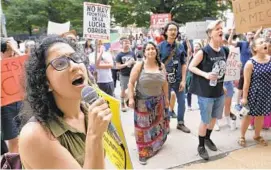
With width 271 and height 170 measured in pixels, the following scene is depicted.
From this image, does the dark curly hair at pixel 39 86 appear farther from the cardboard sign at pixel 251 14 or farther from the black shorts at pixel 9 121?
the cardboard sign at pixel 251 14

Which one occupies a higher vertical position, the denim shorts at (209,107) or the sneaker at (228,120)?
the denim shorts at (209,107)

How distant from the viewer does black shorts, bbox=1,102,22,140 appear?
3691 millimetres

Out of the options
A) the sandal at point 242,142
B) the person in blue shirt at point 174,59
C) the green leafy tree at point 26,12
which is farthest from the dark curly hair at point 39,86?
the green leafy tree at point 26,12

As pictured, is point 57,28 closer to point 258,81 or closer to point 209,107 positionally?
point 209,107

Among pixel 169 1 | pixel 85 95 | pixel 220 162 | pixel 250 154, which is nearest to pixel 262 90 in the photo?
pixel 250 154

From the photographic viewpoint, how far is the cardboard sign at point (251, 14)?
3.47 meters

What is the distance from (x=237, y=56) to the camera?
498 cm

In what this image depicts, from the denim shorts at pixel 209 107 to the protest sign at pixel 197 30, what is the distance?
3.88 m

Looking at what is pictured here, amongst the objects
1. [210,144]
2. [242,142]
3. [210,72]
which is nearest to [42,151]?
[210,72]

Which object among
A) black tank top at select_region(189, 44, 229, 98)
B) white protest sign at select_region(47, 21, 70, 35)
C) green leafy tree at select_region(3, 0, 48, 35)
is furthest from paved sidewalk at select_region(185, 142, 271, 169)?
green leafy tree at select_region(3, 0, 48, 35)

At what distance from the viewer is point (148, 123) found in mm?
4102

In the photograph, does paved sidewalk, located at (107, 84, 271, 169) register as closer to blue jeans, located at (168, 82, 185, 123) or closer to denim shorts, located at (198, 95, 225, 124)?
blue jeans, located at (168, 82, 185, 123)

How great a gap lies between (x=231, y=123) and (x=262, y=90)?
1.16 meters

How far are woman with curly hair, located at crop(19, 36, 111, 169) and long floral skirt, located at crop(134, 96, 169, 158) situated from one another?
2465 millimetres
